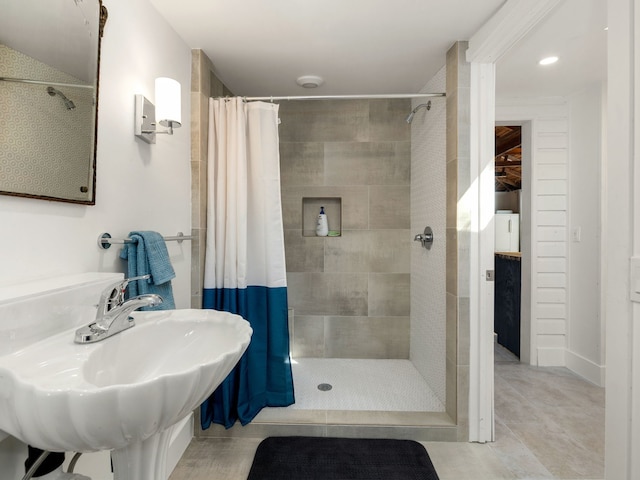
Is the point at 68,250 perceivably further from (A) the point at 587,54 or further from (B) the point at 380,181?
(A) the point at 587,54

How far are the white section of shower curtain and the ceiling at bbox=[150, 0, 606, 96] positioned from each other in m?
0.35

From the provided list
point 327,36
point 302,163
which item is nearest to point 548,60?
point 327,36

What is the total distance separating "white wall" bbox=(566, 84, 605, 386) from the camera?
2537mm

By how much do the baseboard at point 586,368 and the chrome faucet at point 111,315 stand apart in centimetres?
317

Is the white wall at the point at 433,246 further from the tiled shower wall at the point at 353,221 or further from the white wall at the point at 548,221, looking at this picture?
the white wall at the point at 548,221

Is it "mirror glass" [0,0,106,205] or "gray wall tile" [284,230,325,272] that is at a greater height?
"mirror glass" [0,0,106,205]

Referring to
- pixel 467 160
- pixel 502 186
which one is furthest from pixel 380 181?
pixel 502 186

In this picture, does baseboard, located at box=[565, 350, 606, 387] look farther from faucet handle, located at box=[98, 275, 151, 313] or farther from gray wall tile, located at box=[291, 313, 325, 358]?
faucet handle, located at box=[98, 275, 151, 313]

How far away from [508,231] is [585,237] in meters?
3.09

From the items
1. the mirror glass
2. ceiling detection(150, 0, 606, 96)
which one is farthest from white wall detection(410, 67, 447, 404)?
the mirror glass

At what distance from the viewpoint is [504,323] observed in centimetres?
329

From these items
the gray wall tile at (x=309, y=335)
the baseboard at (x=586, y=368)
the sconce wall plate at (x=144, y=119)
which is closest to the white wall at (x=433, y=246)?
the gray wall tile at (x=309, y=335)

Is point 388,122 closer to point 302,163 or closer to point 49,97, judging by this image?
point 302,163

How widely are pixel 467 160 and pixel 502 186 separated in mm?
5882
